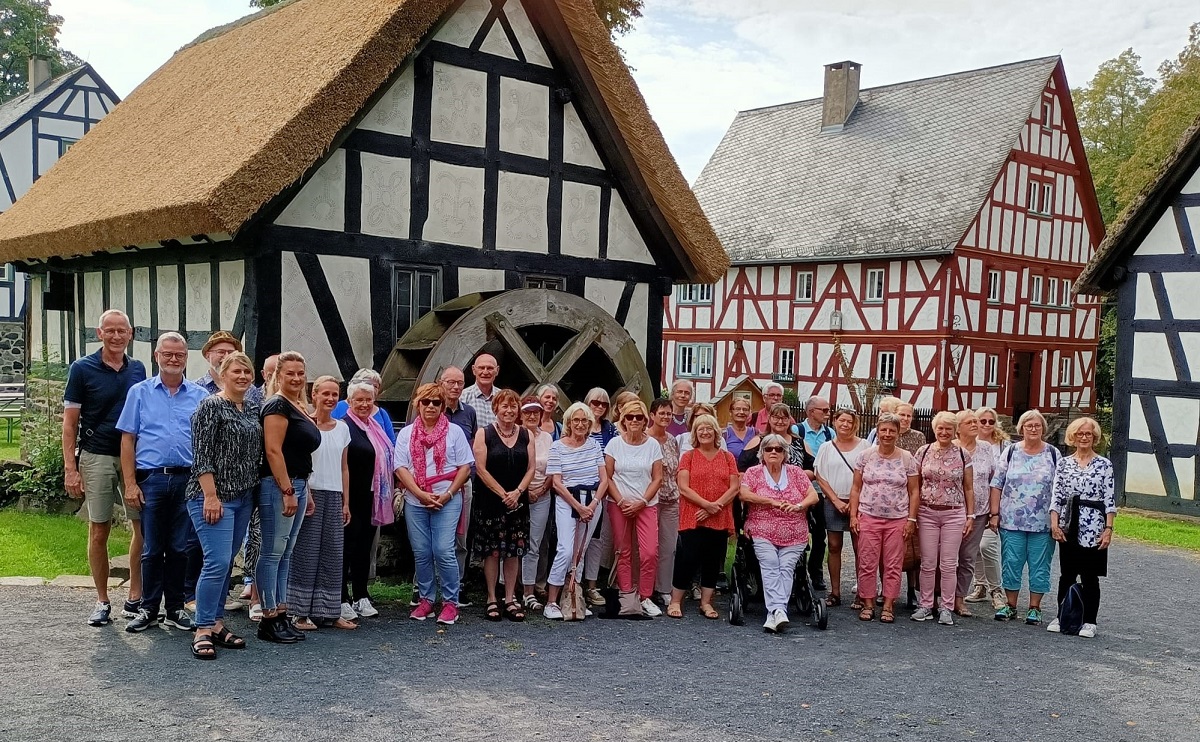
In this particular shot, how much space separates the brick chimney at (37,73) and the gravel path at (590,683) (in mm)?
26263

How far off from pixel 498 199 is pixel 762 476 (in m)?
4.16

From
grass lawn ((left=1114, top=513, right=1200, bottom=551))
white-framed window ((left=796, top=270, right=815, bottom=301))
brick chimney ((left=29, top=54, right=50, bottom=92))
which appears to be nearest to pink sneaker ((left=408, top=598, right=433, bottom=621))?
grass lawn ((left=1114, top=513, right=1200, bottom=551))

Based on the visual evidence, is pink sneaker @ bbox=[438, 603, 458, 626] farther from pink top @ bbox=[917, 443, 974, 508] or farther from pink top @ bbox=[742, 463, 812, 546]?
pink top @ bbox=[917, 443, 974, 508]

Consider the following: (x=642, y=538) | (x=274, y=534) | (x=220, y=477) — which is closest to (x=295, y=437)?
(x=220, y=477)

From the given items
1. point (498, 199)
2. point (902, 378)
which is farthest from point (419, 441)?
point (902, 378)

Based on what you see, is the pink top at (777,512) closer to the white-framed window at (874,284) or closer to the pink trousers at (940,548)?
the pink trousers at (940,548)

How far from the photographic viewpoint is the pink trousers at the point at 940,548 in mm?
7230

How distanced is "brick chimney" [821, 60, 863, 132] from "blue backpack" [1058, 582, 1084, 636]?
2250 centimetres

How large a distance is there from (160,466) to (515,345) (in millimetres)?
3396

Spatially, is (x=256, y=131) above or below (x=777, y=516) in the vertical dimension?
above

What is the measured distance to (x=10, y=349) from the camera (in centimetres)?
2497

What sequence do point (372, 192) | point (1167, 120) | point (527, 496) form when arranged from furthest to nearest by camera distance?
point (1167, 120), point (372, 192), point (527, 496)

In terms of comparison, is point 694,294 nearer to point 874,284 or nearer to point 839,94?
point 874,284

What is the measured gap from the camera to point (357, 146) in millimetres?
8672
